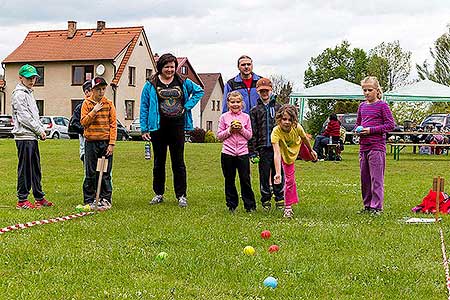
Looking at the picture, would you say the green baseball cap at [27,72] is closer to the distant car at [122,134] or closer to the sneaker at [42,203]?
the sneaker at [42,203]

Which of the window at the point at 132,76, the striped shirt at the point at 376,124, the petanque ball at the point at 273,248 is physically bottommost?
the petanque ball at the point at 273,248

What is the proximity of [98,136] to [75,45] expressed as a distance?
4465 cm

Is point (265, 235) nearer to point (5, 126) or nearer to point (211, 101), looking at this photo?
point (5, 126)

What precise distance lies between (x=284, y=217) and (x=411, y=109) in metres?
41.9

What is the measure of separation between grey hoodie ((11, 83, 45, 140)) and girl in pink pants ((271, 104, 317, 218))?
3.06 meters

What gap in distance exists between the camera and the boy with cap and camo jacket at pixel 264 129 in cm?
895

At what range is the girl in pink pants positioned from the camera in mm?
8336

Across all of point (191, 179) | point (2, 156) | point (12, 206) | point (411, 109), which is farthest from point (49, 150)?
point (411, 109)

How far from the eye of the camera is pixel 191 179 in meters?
14.4

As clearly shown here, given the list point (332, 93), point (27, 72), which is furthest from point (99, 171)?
point (332, 93)

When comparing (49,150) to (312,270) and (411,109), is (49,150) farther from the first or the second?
(411,109)

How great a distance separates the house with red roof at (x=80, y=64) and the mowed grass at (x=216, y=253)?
133ft

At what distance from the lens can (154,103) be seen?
9180 millimetres

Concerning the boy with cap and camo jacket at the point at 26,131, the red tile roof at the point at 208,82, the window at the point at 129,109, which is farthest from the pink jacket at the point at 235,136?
the red tile roof at the point at 208,82
